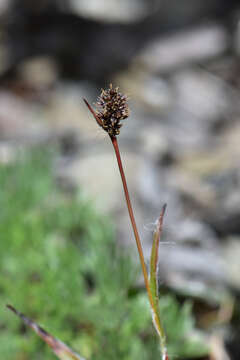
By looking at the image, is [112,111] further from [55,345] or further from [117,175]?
[117,175]

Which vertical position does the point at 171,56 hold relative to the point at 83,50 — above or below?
below

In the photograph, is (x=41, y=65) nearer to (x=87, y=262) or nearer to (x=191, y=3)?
(x=191, y=3)

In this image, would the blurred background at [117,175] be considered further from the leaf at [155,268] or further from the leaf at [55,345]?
the leaf at [55,345]

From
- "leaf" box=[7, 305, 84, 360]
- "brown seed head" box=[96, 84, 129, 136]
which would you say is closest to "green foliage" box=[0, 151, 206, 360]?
"leaf" box=[7, 305, 84, 360]

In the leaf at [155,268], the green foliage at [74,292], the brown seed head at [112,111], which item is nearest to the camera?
the brown seed head at [112,111]

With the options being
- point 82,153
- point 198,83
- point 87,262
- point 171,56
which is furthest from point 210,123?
point 87,262

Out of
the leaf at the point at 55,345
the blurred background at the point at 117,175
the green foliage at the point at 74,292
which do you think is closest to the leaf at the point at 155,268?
the blurred background at the point at 117,175
